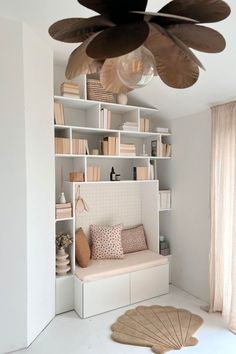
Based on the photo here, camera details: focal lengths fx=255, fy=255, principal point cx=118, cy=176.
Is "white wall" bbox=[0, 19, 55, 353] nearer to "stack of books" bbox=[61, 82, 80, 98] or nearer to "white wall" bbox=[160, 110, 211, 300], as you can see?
"stack of books" bbox=[61, 82, 80, 98]

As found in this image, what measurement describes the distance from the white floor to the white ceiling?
2381 millimetres

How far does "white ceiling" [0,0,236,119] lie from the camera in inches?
76.1

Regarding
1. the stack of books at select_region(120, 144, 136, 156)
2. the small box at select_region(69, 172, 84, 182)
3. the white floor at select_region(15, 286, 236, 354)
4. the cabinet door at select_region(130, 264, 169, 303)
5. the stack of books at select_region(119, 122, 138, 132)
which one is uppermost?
the stack of books at select_region(119, 122, 138, 132)

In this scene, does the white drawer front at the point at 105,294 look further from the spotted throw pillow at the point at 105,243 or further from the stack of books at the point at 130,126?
the stack of books at the point at 130,126

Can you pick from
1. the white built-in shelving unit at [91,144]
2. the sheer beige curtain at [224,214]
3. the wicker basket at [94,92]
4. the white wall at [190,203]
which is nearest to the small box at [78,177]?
the white built-in shelving unit at [91,144]

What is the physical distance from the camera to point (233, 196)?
2.61 m

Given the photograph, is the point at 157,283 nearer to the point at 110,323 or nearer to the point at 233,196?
the point at 110,323

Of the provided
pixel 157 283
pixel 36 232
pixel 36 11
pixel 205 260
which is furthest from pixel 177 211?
pixel 36 11

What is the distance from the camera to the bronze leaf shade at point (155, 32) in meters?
0.87

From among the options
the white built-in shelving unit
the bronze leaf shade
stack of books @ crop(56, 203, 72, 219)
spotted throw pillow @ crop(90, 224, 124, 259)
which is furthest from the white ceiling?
spotted throw pillow @ crop(90, 224, 124, 259)

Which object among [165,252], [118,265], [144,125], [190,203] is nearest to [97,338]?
[118,265]

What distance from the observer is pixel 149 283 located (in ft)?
10.3

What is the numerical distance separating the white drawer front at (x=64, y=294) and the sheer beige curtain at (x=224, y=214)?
158 cm

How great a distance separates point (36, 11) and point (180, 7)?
61.7 inches
